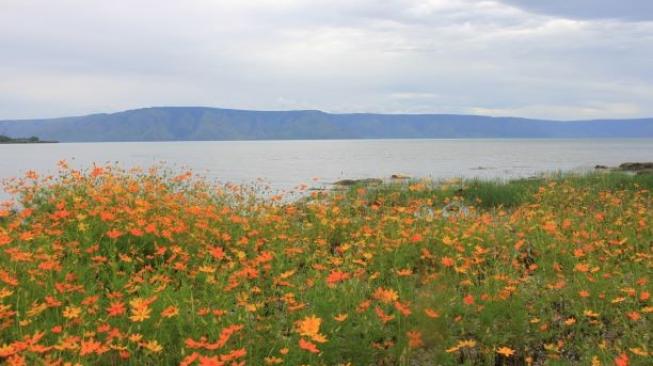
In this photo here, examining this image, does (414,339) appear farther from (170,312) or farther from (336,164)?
(336,164)

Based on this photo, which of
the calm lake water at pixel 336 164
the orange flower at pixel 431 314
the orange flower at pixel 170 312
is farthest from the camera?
the calm lake water at pixel 336 164

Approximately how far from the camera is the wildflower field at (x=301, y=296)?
4328 mm

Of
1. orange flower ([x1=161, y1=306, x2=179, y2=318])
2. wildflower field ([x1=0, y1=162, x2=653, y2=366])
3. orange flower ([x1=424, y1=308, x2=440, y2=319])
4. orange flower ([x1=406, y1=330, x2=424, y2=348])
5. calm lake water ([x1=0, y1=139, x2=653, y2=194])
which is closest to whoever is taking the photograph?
orange flower ([x1=161, y1=306, x2=179, y2=318])

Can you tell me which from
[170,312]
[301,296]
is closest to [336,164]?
[301,296]

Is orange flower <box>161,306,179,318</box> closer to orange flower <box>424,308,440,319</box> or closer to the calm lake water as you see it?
orange flower <box>424,308,440,319</box>

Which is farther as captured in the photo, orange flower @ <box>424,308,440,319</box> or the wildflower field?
orange flower @ <box>424,308,440,319</box>

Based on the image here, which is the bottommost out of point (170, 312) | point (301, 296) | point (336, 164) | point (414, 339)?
point (336, 164)

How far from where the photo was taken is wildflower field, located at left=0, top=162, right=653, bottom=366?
14.2 feet

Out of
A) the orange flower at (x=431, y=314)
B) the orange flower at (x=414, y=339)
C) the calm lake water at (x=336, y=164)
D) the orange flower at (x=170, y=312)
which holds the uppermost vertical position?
the orange flower at (x=170, y=312)

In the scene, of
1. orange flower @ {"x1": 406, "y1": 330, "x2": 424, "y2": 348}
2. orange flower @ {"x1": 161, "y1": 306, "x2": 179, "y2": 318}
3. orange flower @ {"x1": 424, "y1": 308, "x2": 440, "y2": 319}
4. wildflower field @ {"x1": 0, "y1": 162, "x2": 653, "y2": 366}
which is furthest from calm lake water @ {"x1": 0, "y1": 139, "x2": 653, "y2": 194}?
orange flower @ {"x1": 406, "y1": 330, "x2": 424, "y2": 348}

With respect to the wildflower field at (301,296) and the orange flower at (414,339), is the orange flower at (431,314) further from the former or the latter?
the orange flower at (414,339)

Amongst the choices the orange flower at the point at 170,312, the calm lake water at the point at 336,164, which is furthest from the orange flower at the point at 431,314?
the calm lake water at the point at 336,164

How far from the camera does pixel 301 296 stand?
216 inches

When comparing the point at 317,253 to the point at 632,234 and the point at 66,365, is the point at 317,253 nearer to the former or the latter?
the point at 66,365
